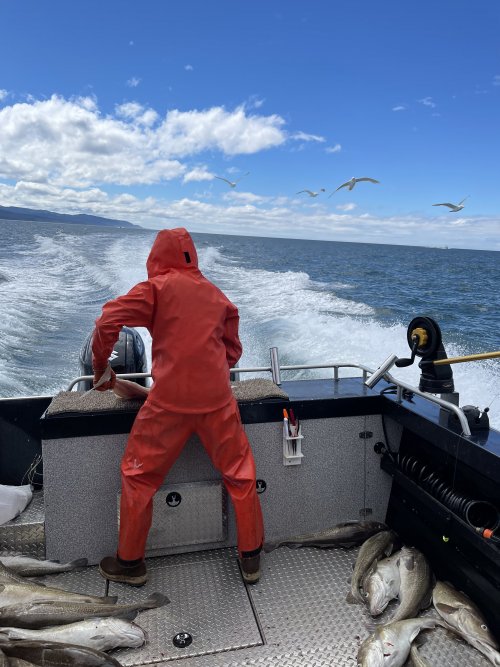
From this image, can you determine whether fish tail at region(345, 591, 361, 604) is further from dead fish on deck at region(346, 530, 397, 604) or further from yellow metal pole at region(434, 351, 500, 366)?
yellow metal pole at region(434, 351, 500, 366)

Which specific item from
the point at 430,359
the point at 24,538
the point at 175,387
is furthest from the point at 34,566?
the point at 430,359

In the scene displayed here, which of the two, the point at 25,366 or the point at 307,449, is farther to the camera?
the point at 25,366

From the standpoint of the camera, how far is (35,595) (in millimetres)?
2646

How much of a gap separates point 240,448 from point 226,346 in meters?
0.54

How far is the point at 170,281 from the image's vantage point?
265cm

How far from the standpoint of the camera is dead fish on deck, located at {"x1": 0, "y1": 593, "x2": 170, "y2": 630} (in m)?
2.48

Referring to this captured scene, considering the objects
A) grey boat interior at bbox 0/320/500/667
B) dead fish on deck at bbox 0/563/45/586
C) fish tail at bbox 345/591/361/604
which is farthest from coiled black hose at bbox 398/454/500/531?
dead fish on deck at bbox 0/563/45/586

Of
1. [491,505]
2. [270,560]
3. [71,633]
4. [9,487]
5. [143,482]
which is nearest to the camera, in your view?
[71,633]

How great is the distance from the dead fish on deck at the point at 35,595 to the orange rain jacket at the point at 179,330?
1020mm

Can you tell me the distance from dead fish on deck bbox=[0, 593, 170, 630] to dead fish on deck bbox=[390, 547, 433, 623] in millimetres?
1321

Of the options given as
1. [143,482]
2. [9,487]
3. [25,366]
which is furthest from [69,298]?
[143,482]

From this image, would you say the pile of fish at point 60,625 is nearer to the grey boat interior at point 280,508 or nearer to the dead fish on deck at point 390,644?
the grey boat interior at point 280,508

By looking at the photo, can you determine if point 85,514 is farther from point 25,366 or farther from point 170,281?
point 25,366

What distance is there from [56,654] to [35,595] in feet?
1.55
